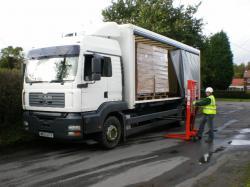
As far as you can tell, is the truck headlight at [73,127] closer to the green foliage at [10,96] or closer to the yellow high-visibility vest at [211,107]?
the green foliage at [10,96]

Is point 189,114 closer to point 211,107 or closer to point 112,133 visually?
point 211,107

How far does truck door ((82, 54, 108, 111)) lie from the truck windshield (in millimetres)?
300

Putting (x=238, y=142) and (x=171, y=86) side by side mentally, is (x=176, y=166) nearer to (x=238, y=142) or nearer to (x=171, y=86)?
(x=238, y=142)

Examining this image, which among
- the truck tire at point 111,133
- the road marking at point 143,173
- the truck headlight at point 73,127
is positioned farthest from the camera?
the truck tire at point 111,133

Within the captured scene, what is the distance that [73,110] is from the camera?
7852 millimetres

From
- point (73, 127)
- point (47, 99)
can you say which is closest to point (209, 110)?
point (73, 127)

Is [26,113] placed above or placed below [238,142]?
above

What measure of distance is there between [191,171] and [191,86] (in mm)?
4496

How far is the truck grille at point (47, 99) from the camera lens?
7997 mm

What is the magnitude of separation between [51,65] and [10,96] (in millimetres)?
2709

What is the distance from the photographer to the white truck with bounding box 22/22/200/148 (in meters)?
7.94

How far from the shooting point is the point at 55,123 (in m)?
8.02

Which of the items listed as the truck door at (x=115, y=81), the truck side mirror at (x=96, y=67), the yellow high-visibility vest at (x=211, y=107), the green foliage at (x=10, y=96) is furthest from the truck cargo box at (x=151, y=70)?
the green foliage at (x=10, y=96)

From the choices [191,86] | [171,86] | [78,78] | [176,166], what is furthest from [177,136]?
[78,78]
